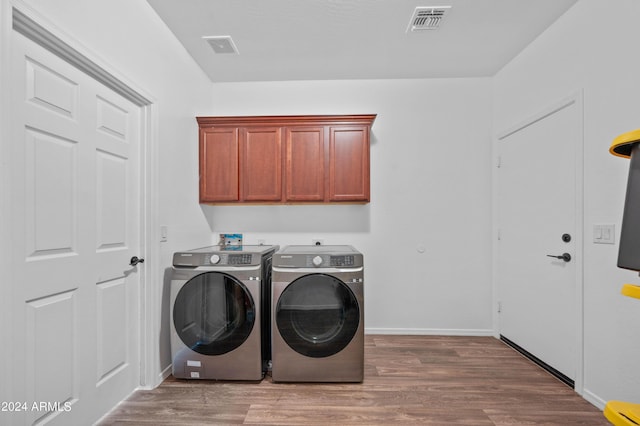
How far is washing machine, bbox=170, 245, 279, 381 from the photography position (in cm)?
220

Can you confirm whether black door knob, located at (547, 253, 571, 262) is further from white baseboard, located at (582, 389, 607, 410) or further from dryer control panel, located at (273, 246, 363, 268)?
dryer control panel, located at (273, 246, 363, 268)

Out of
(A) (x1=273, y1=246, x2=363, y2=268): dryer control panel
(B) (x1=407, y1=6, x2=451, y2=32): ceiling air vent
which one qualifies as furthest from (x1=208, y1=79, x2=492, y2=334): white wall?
(A) (x1=273, y1=246, x2=363, y2=268): dryer control panel

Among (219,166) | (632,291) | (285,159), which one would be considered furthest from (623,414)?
(219,166)

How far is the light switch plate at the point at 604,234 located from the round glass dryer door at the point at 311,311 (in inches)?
63.6

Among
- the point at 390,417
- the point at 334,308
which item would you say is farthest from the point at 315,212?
the point at 390,417

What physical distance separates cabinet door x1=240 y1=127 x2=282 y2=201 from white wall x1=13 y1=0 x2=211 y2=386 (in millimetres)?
476

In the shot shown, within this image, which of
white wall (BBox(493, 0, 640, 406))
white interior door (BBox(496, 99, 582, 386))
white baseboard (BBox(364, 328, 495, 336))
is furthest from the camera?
white baseboard (BBox(364, 328, 495, 336))

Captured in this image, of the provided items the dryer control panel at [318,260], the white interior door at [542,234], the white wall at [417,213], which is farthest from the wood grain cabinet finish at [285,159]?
the white interior door at [542,234]

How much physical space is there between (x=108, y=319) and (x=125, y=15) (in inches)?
73.0

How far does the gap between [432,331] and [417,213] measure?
122 centimetres

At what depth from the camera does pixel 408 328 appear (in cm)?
315

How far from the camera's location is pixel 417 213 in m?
3.18

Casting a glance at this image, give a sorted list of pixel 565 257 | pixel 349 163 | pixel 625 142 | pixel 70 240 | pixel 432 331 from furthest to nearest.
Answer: pixel 432 331, pixel 349 163, pixel 565 257, pixel 70 240, pixel 625 142

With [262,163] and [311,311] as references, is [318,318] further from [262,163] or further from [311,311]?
[262,163]
